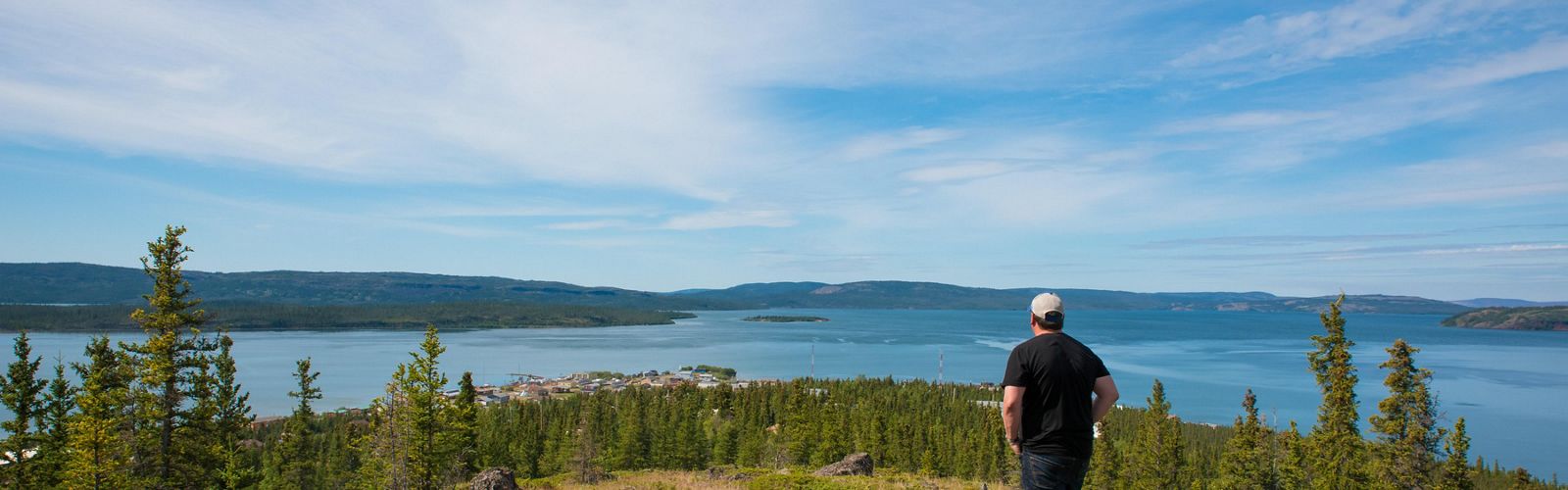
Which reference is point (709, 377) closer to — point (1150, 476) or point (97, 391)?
point (1150, 476)

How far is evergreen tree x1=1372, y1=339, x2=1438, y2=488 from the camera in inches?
1136

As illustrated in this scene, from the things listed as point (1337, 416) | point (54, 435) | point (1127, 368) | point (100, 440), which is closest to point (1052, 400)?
point (100, 440)

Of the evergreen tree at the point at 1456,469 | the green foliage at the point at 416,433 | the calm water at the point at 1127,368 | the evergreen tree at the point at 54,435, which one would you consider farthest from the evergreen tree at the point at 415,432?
the calm water at the point at 1127,368

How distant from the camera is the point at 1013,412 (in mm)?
5578

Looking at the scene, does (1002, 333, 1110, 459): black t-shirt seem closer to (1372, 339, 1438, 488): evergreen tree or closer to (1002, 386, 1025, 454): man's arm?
(1002, 386, 1025, 454): man's arm

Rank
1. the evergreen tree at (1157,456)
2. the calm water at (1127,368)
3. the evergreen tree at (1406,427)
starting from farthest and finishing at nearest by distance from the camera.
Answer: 1. the calm water at (1127,368)
2. the evergreen tree at (1157,456)
3. the evergreen tree at (1406,427)

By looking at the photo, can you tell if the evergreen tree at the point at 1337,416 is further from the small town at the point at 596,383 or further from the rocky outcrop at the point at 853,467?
the small town at the point at 596,383

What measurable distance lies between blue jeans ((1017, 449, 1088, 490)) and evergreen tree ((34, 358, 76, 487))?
28210 millimetres

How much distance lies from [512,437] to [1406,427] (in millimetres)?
55200

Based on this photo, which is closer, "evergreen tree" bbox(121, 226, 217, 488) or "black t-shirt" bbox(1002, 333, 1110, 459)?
"black t-shirt" bbox(1002, 333, 1110, 459)

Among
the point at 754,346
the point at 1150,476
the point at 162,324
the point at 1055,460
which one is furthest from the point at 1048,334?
the point at 754,346

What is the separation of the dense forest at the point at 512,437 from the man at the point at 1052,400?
11923mm

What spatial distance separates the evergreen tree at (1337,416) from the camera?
31344 millimetres

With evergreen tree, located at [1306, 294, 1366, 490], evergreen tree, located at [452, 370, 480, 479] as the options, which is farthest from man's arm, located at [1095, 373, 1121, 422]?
evergreen tree, located at [1306, 294, 1366, 490]
